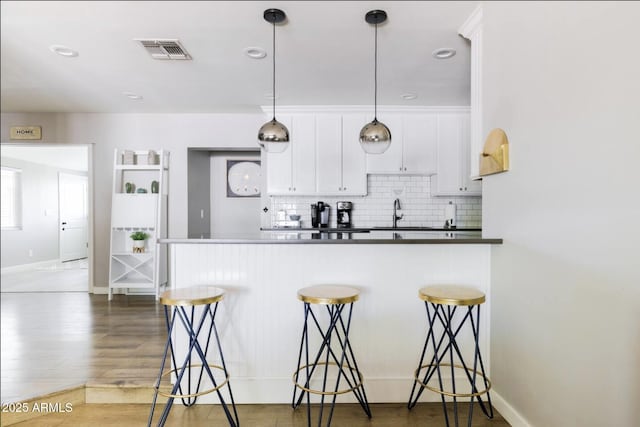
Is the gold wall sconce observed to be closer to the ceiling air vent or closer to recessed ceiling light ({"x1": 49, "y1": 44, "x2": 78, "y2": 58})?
the ceiling air vent

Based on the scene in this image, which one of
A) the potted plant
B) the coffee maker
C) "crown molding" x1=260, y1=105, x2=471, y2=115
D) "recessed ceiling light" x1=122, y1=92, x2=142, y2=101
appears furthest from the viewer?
the coffee maker

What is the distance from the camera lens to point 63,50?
299 cm

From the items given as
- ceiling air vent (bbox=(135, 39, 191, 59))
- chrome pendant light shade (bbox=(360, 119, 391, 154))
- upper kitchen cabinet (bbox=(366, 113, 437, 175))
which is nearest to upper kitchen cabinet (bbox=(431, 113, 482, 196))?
upper kitchen cabinet (bbox=(366, 113, 437, 175))

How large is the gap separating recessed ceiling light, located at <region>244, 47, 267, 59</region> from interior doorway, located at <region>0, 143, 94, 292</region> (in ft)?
5.15

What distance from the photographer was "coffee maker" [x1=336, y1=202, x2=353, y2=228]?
4852 millimetres

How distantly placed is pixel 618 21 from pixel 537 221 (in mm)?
917

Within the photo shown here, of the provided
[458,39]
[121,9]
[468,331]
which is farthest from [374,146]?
[121,9]

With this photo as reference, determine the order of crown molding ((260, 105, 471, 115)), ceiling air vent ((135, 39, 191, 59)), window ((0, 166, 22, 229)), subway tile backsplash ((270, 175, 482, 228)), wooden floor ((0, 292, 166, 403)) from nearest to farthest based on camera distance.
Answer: window ((0, 166, 22, 229)) < wooden floor ((0, 292, 166, 403)) < ceiling air vent ((135, 39, 191, 59)) < crown molding ((260, 105, 471, 115)) < subway tile backsplash ((270, 175, 482, 228))

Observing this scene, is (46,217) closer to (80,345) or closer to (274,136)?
(274,136)

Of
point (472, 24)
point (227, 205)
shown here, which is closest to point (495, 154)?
point (472, 24)

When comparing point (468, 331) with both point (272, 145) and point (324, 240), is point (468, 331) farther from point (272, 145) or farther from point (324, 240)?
point (272, 145)

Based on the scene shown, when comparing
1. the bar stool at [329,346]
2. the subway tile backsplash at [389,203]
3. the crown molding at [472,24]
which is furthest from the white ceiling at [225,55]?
the bar stool at [329,346]

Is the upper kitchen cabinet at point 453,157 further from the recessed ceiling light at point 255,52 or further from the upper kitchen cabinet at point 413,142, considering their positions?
the recessed ceiling light at point 255,52

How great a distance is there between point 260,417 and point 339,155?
324 centimetres
